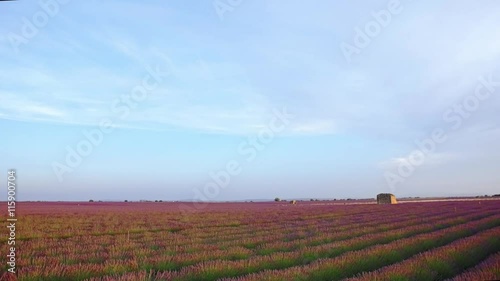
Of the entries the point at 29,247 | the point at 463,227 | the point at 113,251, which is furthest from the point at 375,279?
the point at 463,227

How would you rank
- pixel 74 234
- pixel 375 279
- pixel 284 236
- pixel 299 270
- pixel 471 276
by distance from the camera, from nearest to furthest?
1. pixel 375 279
2. pixel 471 276
3. pixel 299 270
4. pixel 284 236
5. pixel 74 234

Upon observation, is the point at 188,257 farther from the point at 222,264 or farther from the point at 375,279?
the point at 375,279

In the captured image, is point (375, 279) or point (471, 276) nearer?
point (375, 279)

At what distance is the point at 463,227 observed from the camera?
1332cm

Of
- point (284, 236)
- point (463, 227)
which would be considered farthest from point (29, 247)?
point (463, 227)

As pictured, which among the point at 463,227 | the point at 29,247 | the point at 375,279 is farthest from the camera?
the point at 463,227

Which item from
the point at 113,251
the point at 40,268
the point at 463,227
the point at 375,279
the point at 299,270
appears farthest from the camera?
the point at 463,227

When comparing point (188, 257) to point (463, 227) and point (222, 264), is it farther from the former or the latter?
point (463, 227)

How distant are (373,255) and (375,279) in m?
2.78

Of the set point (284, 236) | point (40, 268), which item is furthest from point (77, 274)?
point (284, 236)

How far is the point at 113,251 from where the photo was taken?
30.1 ft

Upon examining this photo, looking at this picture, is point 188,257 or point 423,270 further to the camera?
point 188,257

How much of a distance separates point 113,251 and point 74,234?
19.7ft

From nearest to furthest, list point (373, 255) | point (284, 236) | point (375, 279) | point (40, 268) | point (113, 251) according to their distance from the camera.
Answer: point (375, 279) < point (40, 268) < point (373, 255) < point (113, 251) < point (284, 236)
